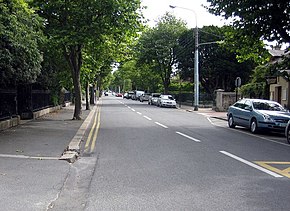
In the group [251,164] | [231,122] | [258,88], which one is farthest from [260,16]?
[258,88]

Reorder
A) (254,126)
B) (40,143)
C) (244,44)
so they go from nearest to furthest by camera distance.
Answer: (40,143)
(254,126)
(244,44)

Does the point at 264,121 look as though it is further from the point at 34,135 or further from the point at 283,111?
the point at 34,135

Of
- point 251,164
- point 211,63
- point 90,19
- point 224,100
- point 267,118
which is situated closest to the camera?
point 251,164

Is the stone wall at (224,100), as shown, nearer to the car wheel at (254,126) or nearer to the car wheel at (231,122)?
the car wheel at (231,122)

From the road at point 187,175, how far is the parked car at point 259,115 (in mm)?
3011

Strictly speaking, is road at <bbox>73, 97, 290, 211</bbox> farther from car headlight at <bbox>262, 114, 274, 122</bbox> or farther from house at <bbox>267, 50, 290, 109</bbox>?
house at <bbox>267, 50, 290, 109</bbox>

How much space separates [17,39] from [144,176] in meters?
6.90

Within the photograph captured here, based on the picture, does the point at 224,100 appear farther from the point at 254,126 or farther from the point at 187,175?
the point at 187,175

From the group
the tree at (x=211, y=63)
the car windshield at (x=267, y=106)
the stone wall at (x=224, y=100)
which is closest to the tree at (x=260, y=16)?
the car windshield at (x=267, y=106)

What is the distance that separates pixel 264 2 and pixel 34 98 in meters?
14.2

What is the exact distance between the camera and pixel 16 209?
5277 mm

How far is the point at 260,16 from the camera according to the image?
53.0 ft

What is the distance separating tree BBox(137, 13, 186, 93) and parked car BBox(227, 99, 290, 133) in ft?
109

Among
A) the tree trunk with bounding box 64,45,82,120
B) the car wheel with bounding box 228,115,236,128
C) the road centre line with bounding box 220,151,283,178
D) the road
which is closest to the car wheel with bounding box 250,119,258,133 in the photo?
the car wheel with bounding box 228,115,236,128
